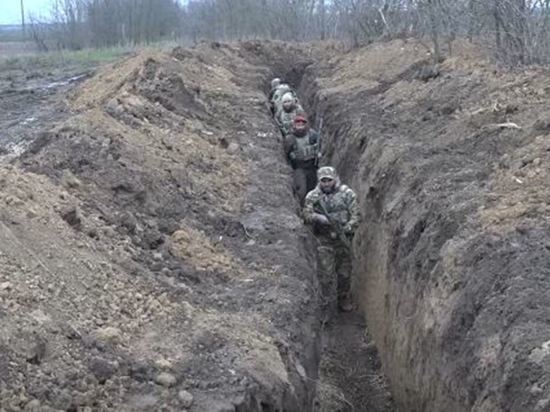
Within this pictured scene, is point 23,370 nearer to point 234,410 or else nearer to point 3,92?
point 234,410

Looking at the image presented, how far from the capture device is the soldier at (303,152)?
1370 cm

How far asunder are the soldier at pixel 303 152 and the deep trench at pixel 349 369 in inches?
134

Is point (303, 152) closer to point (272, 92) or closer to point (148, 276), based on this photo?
point (148, 276)

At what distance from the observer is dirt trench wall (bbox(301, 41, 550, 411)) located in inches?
228

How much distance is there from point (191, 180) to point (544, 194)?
4134 millimetres

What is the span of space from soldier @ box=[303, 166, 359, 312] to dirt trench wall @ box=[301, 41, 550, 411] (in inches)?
12.0

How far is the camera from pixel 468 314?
21.2ft

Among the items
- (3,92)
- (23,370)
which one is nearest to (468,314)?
(23,370)

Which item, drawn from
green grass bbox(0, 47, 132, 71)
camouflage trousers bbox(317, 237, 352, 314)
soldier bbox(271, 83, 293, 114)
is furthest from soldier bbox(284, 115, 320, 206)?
green grass bbox(0, 47, 132, 71)

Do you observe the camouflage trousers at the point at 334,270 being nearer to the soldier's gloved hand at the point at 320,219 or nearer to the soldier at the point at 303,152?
the soldier's gloved hand at the point at 320,219

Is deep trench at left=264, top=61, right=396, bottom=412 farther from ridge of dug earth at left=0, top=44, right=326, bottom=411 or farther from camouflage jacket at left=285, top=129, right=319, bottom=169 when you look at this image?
camouflage jacket at left=285, top=129, right=319, bottom=169

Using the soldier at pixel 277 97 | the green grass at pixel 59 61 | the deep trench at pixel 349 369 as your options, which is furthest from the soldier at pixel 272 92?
the green grass at pixel 59 61

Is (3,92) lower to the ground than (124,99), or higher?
lower

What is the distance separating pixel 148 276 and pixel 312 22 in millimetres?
35093
